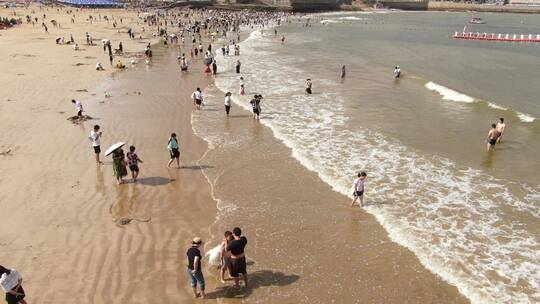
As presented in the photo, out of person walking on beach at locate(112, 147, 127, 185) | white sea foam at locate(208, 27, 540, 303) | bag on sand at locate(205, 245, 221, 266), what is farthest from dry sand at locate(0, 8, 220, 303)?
white sea foam at locate(208, 27, 540, 303)

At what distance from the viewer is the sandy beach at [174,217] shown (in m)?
8.85

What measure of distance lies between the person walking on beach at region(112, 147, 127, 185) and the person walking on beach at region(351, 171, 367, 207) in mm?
6996

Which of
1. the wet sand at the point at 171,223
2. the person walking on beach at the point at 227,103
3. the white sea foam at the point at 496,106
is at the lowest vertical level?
the wet sand at the point at 171,223

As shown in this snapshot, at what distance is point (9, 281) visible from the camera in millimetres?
7258

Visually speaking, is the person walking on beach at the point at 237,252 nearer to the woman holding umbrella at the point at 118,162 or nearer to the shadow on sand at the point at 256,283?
the shadow on sand at the point at 256,283

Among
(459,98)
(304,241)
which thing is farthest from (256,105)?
(459,98)

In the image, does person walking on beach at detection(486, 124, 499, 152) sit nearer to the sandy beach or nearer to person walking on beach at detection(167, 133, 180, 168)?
the sandy beach

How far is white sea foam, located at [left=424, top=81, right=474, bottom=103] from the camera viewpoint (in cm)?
2679

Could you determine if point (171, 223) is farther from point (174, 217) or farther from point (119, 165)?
point (119, 165)

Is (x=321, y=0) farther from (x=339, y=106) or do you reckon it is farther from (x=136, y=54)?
(x=339, y=106)

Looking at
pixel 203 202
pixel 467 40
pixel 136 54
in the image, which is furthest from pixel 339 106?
pixel 467 40

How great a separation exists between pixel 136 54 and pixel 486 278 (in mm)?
36819

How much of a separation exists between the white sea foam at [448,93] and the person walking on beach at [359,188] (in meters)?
17.5

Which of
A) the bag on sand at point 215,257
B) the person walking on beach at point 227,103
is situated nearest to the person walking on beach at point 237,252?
the bag on sand at point 215,257
